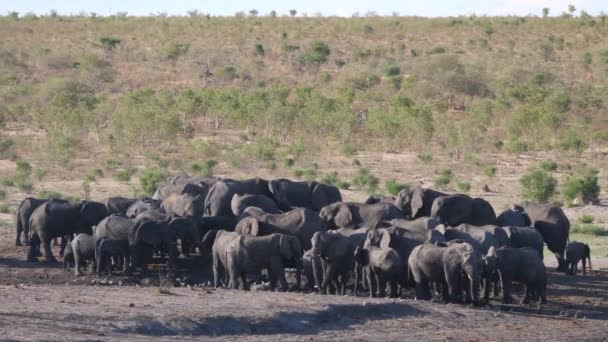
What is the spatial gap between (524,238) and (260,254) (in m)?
4.93

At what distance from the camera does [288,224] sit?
71.2 ft

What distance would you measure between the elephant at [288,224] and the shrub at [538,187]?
11.9 meters

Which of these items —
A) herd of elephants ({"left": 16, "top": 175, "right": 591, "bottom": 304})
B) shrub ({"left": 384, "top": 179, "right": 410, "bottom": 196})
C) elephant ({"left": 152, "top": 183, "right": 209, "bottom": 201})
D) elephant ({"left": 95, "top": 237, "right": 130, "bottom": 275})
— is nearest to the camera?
herd of elephants ({"left": 16, "top": 175, "right": 591, "bottom": 304})

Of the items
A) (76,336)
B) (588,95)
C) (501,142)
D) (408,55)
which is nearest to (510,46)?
(408,55)

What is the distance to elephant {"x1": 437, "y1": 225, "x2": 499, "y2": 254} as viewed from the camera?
2050cm

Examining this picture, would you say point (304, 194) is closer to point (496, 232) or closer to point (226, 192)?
point (226, 192)

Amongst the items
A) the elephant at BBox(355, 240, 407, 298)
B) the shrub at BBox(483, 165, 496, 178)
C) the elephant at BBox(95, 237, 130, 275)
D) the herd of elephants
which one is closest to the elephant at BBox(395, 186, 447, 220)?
the herd of elephants

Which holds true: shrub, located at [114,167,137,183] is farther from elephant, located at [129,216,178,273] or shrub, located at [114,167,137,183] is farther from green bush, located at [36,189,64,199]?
elephant, located at [129,216,178,273]

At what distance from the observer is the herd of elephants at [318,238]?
1930 cm

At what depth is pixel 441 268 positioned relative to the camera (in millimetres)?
18828

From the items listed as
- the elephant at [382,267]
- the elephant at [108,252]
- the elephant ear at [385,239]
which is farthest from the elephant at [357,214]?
the elephant at [108,252]

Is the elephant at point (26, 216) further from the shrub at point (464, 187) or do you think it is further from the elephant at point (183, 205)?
the shrub at point (464, 187)

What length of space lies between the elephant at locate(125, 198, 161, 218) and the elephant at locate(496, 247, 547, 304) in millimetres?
7108

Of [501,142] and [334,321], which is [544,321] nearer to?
[334,321]
